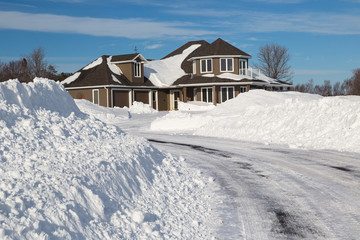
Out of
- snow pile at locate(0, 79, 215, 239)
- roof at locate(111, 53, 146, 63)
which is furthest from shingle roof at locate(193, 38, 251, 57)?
snow pile at locate(0, 79, 215, 239)

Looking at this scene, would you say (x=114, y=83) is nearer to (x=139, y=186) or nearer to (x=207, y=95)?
(x=207, y=95)

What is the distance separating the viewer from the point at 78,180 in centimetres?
565

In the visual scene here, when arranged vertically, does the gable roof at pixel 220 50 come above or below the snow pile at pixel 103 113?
above

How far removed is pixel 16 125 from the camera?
6805mm

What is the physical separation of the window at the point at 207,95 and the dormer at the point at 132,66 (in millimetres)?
7390

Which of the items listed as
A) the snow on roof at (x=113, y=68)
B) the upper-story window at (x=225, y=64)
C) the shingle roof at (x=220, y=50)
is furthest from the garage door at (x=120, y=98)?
the upper-story window at (x=225, y=64)

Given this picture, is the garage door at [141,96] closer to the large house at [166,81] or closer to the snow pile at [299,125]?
the large house at [166,81]

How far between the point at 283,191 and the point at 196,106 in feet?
97.5

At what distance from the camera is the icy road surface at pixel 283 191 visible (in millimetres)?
5773

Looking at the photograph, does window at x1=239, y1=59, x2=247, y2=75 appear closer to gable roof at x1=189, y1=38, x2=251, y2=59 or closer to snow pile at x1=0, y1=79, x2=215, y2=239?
gable roof at x1=189, y1=38, x2=251, y2=59

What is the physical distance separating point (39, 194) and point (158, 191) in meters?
2.80

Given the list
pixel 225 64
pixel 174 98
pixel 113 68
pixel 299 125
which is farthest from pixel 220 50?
pixel 299 125

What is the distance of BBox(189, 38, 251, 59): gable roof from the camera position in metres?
40.8

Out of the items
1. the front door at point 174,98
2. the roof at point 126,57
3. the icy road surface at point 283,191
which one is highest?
the roof at point 126,57
